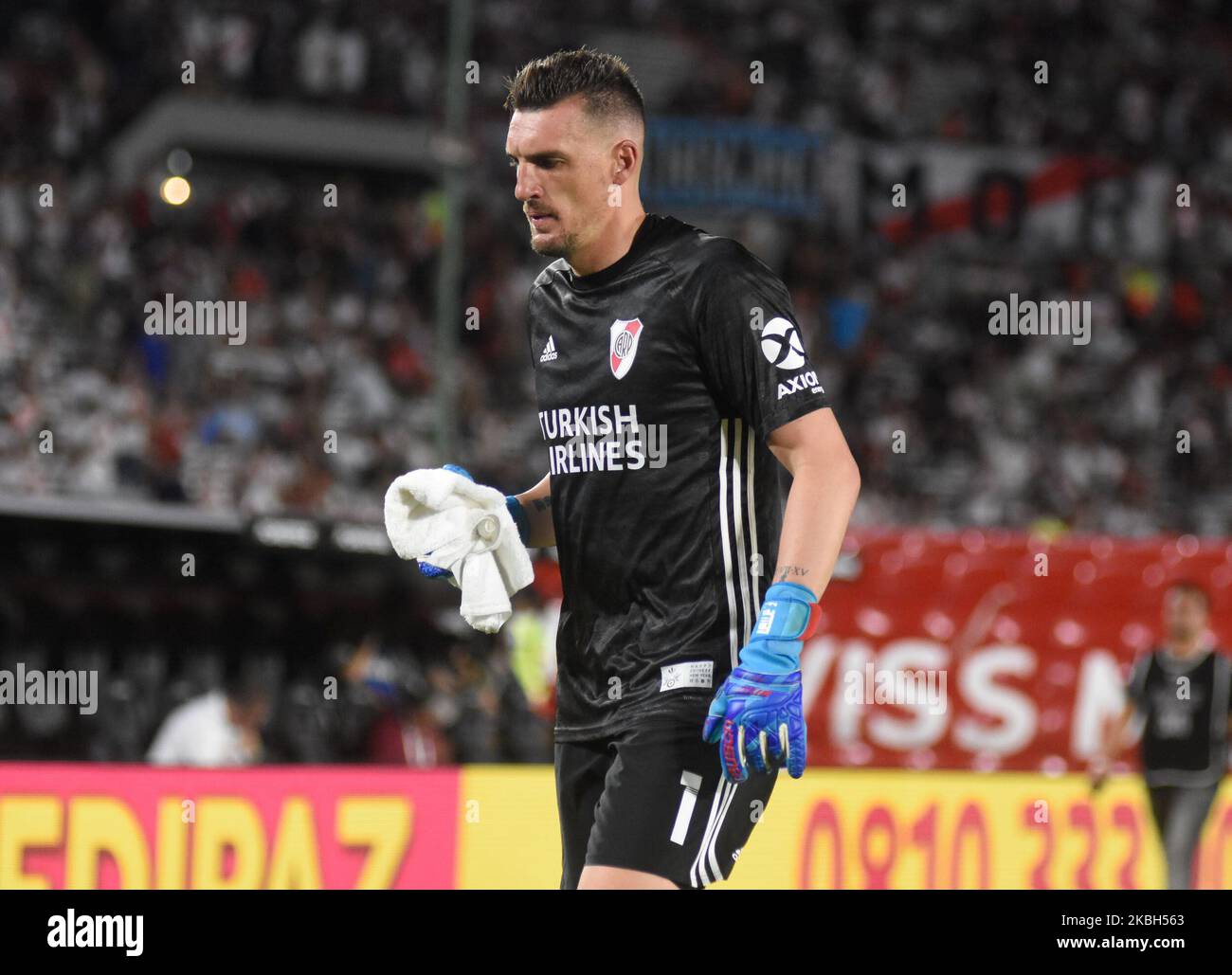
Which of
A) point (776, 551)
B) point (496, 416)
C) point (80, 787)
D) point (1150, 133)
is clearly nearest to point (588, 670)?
point (776, 551)

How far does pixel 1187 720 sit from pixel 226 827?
16.5ft

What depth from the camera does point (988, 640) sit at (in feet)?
47.5

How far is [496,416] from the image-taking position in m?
18.0

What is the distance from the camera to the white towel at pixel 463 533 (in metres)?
4.49

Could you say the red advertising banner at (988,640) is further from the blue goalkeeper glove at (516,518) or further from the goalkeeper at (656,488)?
the goalkeeper at (656,488)

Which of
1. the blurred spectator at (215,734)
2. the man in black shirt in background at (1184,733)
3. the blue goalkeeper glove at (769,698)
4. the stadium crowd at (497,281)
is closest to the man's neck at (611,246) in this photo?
the blue goalkeeper glove at (769,698)

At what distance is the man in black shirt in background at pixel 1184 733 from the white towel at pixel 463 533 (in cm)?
609

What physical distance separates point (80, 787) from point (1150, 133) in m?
20.6

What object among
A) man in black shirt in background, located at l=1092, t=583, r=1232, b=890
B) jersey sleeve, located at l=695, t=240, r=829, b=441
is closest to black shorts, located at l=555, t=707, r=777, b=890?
jersey sleeve, located at l=695, t=240, r=829, b=441

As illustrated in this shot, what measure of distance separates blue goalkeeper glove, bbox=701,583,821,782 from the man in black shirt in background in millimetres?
6459

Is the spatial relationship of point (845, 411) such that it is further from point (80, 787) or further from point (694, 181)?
point (80, 787)

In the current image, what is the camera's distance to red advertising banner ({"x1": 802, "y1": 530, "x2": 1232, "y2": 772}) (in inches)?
565

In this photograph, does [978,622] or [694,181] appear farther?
[694,181]

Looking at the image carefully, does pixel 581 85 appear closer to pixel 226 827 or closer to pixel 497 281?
pixel 226 827
